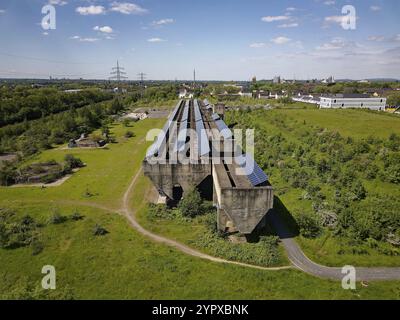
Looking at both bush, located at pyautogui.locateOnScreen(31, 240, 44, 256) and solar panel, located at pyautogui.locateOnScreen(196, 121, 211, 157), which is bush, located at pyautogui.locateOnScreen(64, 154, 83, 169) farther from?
bush, located at pyautogui.locateOnScreen(31, 240, 44, 256)

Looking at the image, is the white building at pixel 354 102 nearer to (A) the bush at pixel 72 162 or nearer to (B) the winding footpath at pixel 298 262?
(A) the bush at pixel 72 162

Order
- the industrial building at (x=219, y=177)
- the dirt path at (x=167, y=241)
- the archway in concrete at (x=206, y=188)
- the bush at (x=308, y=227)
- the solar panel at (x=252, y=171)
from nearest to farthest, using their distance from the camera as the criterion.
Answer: the dirt path at (x=167, y=241) → the industrial building at (x=219, y=177) → the bush at (x=308, y=227) → the solar panel at (x=252, y=171) → the archway in concrete at (x=206, y=188)

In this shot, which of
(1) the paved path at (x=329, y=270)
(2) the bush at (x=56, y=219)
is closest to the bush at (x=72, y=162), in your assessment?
(2) the bush at (x=56, y=219)

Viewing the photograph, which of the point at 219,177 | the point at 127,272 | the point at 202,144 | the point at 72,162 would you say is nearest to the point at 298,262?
the point at 219,177

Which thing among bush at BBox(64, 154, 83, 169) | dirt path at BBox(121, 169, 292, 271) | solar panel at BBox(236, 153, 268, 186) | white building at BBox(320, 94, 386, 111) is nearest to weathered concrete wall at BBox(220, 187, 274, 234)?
solar panel at BBox(236, 153, 268, 186)

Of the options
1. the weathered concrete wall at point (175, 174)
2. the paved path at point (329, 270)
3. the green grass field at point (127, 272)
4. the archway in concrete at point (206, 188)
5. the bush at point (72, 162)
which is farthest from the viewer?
the bush at point (72, 162)

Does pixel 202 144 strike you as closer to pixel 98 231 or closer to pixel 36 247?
pixel 98 231
